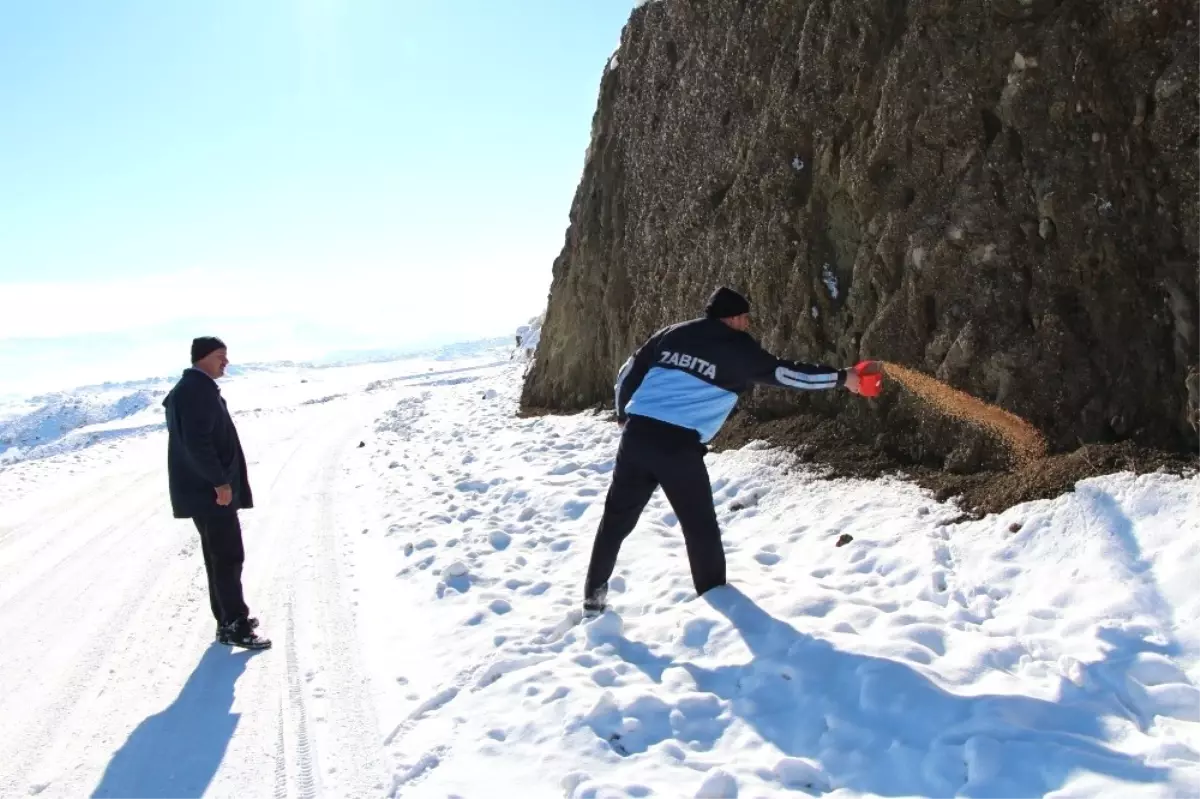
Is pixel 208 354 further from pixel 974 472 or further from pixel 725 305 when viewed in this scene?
pixel 974 472

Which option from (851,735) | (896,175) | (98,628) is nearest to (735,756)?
(851,735)

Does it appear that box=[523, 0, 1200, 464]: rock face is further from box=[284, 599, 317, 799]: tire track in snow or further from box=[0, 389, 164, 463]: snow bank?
box=[0, 389, 164, 463]: snow bank

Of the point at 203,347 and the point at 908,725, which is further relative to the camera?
the point at 203,347

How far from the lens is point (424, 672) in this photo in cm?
508

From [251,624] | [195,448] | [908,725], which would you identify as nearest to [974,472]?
[908,725]

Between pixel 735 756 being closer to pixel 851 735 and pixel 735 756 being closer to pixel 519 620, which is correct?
pixel 851 735

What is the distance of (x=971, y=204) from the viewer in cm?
682

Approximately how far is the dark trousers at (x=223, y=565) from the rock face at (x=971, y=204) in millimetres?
5501

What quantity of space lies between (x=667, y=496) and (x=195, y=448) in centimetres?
334

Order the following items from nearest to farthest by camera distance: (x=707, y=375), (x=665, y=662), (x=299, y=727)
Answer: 1. (x=299, y=727)
2. (x=665, y=662)
3. (x=707, y=375)

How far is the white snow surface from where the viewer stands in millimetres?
3629

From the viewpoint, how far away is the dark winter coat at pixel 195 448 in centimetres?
571

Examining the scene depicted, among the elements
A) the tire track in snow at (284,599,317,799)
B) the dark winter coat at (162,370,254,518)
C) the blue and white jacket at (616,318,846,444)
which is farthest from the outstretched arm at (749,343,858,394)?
the dark winter coat at (162,370,254,518)

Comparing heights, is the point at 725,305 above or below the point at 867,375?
above
